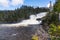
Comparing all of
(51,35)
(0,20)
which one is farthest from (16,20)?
(51,35)

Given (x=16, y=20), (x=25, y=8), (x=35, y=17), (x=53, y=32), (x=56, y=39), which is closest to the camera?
(x=56, y=39)

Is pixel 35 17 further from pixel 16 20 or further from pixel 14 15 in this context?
pixel 14 15

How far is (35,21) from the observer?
220ft

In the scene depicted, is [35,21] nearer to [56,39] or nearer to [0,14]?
[0,14]

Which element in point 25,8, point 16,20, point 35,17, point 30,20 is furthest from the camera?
point 25,8

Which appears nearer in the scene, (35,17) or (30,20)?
(35,17)

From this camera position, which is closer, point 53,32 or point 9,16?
point 53,32

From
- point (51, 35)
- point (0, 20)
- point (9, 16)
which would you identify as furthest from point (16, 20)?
point (51, 35)

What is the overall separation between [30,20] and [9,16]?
1609cm

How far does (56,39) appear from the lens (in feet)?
34.1

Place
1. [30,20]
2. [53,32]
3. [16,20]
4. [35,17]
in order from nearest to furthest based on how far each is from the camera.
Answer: [53,32] < [35,17] < [30,20] < [16,20]

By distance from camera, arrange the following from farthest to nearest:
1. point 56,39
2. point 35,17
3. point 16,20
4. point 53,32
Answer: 1. point 16,20
2. point 35,17
3. point 53,32
4. point 56,39

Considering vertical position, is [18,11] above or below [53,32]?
below

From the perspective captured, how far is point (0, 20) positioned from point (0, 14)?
4655mm
